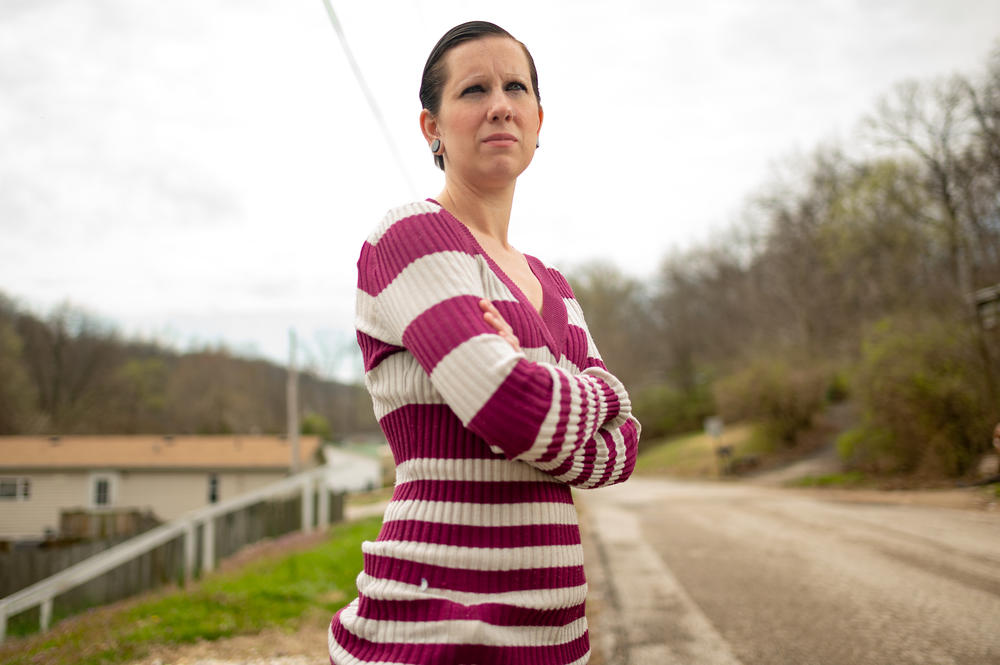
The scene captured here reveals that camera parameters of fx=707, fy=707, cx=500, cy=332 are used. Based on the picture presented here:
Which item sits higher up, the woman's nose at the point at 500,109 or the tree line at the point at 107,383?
the tree line at the point at 107,383

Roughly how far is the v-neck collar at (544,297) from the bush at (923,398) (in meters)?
17.1

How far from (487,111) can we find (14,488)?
599 centimetres

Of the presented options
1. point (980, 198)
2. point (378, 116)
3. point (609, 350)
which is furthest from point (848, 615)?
point (609, 350)

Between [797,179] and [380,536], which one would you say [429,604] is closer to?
[380,536]

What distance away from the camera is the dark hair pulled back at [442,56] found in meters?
1.41

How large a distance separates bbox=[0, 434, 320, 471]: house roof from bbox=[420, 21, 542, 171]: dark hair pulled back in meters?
5.69

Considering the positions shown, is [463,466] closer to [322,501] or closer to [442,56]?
[442,56]

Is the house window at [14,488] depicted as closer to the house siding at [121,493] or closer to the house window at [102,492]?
the house siding at [121,493]

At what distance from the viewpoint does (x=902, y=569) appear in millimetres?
6172

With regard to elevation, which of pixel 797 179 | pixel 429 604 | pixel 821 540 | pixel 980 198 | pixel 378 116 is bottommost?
pixel 821 540

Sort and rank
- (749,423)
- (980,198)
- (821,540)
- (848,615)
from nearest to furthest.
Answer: (848,615) → (821,540) → (980,198) → (749,423)

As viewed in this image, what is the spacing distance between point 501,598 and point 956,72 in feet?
75.2

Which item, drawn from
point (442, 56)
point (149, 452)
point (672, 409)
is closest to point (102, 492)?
point (149, 452)

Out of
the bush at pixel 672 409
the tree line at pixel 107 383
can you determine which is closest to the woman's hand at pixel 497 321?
the tree line at pixel 107 383
